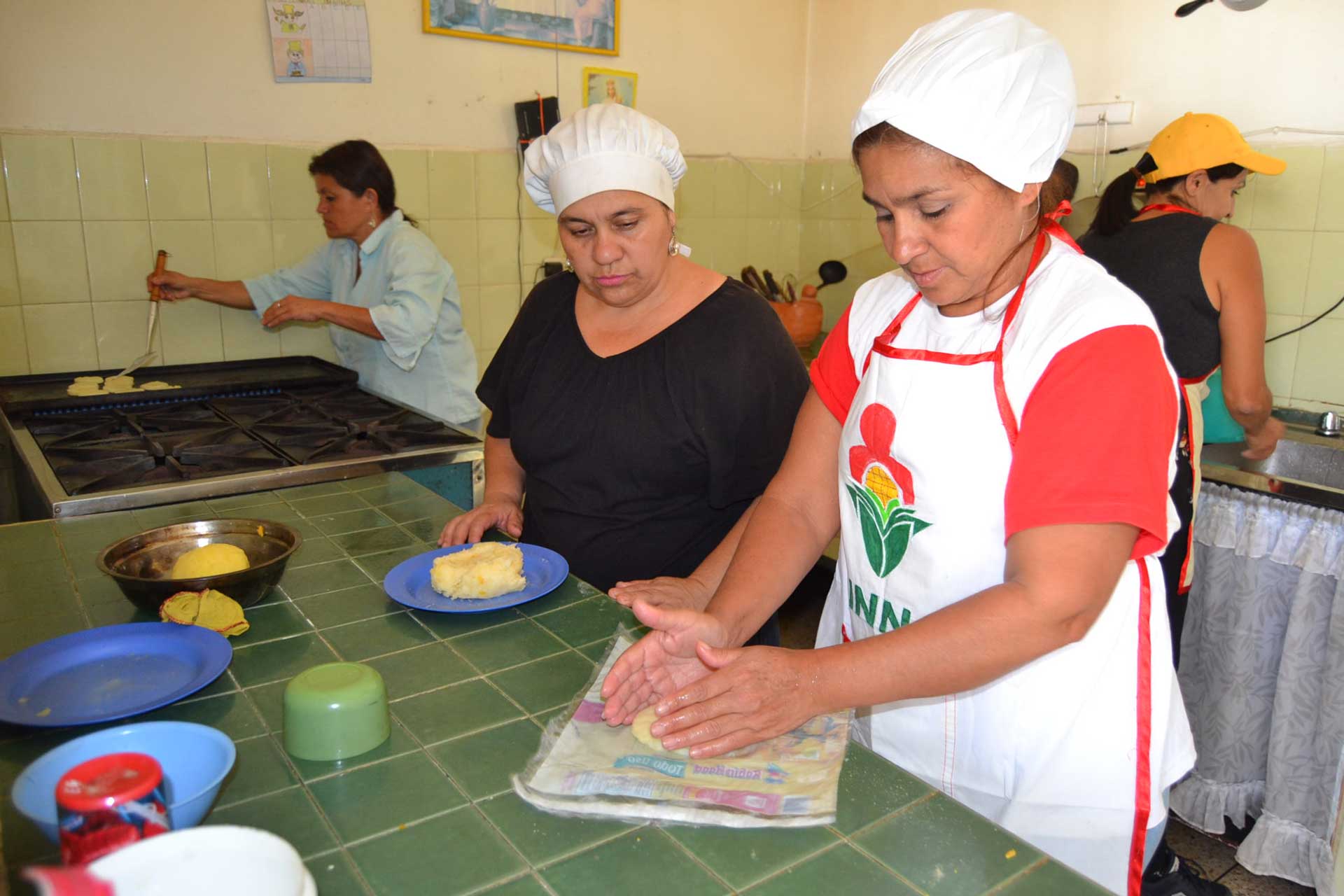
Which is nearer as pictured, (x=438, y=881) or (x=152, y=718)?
(x=438, y=881)

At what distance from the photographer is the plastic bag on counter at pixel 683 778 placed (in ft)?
3.31

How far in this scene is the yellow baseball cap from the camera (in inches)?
100

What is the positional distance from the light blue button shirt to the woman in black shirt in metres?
1.22

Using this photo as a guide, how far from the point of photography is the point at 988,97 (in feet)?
3.68

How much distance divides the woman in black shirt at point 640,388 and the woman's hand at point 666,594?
16 centimetres

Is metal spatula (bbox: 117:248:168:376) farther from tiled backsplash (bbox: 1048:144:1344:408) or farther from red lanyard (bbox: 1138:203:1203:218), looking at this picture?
tiled backsplash (bbox: 1048:144:1344:408)

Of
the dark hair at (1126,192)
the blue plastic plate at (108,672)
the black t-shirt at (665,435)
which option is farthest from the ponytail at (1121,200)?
the blue plastic plate at (108,672)

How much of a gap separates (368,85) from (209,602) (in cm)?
260

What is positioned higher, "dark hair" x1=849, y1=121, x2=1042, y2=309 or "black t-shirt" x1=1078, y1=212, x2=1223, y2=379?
"dark hair" x1=849, y1=121, x2=1042, y2=309

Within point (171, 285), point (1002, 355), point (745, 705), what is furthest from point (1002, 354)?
point (171, 285)

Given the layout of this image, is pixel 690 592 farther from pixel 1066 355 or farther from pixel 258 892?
pixel 258 892

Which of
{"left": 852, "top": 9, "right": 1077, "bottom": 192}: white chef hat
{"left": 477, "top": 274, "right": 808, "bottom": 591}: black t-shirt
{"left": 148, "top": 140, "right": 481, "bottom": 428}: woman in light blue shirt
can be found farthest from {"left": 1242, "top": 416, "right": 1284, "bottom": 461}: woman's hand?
{"left": 148, "top": 140, "right": 481, "bottom": 428}: woman in light blue shirt

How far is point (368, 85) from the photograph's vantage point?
346cm

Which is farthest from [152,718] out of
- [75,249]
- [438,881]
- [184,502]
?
[75,249]
